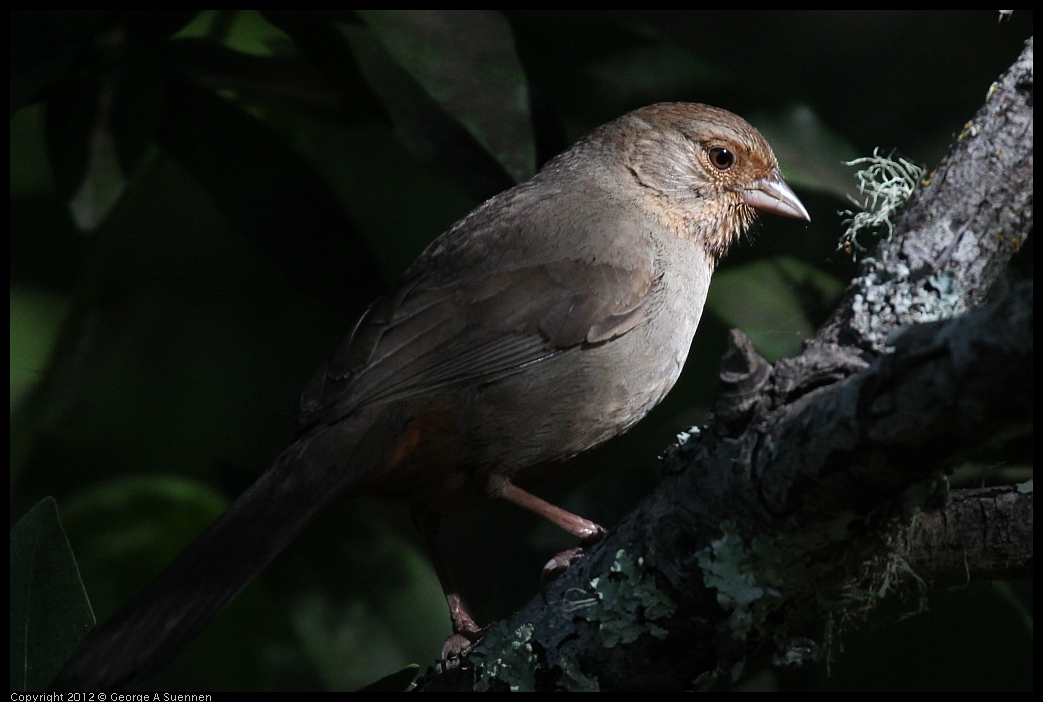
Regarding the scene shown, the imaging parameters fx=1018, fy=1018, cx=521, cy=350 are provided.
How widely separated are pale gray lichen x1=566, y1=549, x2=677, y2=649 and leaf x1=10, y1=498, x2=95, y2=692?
139cm

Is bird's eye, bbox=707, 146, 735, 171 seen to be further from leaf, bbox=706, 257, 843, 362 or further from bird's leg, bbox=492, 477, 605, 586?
bird's leg, bbox=492, 477, 605, 586

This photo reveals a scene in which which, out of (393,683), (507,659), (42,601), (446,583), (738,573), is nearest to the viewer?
(738,573)

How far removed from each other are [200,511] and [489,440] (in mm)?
1100

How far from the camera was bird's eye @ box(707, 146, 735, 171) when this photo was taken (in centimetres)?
384

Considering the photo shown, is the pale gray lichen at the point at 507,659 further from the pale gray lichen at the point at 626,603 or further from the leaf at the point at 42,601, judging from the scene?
the leaf at the point at 42,601

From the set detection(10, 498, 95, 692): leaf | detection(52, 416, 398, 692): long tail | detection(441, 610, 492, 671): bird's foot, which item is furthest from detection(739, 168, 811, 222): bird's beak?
detection(10, 498, 95, 692): leaf

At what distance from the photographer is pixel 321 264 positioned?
13.1 ft

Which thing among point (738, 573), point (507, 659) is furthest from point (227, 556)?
point (738, 573)

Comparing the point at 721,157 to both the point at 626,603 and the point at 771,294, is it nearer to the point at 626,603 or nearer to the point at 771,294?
the point at 771,294

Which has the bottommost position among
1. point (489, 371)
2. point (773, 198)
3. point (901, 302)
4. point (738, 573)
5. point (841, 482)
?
point (489, 371)

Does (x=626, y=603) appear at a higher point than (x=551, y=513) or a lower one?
higher

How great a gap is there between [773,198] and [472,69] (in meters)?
1.21

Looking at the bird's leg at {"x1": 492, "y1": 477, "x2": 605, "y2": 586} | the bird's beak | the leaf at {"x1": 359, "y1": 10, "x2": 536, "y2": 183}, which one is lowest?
the bird's leg at {"x1": 492, "y1": 477, "x2": 605, "y2": 586}

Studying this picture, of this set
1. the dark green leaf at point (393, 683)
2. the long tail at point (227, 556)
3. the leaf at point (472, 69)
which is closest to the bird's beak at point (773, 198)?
the leaf at point (472, 69)
